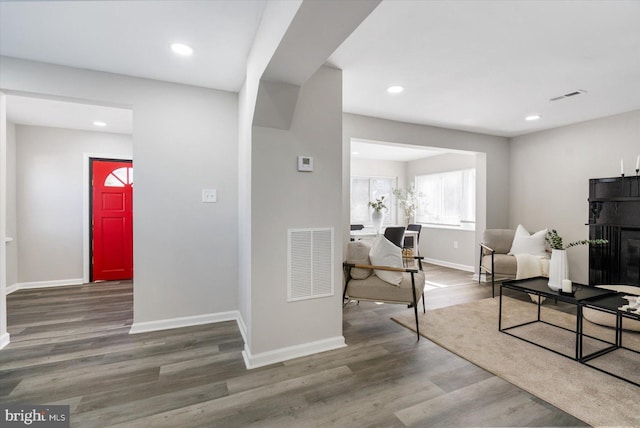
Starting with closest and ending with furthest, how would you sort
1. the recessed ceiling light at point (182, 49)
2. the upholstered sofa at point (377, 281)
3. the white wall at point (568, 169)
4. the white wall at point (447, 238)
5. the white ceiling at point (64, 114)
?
the recessed ceiling light at point (182, 49), the upholstered sofa at point (377, 281), the white ceiling at point (64, 114), the white wall at point (568, 169), the white wall at point (447, 238)

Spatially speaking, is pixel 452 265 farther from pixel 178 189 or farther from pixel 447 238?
pixel 178 189

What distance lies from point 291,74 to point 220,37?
2.15 feet

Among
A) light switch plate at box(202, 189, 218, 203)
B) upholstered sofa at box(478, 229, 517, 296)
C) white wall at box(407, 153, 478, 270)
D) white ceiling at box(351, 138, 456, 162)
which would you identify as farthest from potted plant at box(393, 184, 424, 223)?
light switch plate at box(202, 189, 218, 203)

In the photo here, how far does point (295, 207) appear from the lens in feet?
7.85

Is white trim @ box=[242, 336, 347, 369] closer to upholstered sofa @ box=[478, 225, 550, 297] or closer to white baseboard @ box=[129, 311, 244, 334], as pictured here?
white baseboard @ box=[129, 311, 244, 334]

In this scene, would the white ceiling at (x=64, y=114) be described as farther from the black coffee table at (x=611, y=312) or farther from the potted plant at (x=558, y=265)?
the black coffee table at (x=611, y=312)

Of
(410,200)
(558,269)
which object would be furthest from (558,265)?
(410,200)

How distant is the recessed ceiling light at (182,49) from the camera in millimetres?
2219

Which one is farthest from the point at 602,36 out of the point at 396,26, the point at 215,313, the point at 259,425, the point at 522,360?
the point at 215,313

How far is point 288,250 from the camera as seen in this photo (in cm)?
237

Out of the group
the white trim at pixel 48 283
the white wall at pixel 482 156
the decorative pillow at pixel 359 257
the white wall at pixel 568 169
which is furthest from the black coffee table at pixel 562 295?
the white trim at pixel 48 283

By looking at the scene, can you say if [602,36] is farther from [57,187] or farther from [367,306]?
[57,187]

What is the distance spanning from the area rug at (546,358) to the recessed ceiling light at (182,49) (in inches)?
125

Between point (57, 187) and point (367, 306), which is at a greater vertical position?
point (57, 187)
